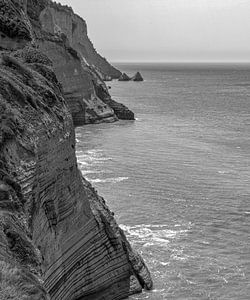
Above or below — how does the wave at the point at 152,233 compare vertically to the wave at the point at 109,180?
below

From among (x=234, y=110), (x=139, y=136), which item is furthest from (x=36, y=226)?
(x=234, y=110)

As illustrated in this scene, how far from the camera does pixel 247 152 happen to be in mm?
65500

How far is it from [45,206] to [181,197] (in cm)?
2559

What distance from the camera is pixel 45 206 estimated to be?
2058 centimetres

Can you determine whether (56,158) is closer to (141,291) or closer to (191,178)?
(141,291)

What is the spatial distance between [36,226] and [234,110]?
4068 inches

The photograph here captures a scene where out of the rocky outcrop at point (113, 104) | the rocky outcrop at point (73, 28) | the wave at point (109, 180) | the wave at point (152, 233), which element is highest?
the rocky outcrop at point (73, 28)

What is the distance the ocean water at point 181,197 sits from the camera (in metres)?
30.7

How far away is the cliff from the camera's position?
14.6 meters

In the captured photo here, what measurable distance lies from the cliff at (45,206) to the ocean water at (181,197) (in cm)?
378

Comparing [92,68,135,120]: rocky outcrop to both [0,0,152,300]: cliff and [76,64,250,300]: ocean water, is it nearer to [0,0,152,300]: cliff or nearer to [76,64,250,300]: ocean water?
[76,64,250,300]: ocean water

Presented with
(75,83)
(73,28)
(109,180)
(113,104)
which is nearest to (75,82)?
(75,83)

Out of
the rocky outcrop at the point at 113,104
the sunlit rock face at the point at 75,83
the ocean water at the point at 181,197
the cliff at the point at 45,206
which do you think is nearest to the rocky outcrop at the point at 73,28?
the rocky outcrop at the point at 113,104

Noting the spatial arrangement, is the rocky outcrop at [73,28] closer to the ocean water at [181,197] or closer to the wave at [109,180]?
the ocean water at [181,197]
